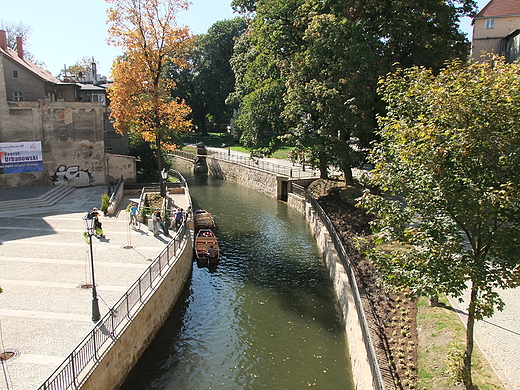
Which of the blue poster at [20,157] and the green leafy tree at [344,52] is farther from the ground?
the green leafy tree at [344,52]

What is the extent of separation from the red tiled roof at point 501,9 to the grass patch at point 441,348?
48411mm

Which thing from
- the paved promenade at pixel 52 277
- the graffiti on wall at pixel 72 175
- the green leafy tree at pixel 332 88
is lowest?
the paved promenade at pixel 52 277

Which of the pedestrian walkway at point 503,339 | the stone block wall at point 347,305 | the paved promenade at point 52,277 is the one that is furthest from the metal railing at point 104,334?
the pedestrian walkway at point 503,339

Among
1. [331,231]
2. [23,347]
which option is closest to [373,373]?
[23,347]

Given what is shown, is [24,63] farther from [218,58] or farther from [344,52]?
[218,58]

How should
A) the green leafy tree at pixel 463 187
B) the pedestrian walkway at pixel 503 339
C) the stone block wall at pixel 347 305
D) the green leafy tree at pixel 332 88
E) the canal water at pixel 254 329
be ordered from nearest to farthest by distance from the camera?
the green leafy tree at pixel 463 187 < the pedestrian walkway at pixel 503 339 < the stone block wall at pixel 347 305 < the canal water at pixel 254 329 < the green leafy tree at pixel 332 88

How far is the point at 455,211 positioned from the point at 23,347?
1169 centimetres

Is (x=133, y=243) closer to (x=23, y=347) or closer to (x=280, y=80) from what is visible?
(x=23, y=347)

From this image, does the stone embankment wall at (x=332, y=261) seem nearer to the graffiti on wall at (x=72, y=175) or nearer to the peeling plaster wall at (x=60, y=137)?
the peeling plaster wall at (x=60, y=137)

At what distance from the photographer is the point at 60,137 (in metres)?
32.9

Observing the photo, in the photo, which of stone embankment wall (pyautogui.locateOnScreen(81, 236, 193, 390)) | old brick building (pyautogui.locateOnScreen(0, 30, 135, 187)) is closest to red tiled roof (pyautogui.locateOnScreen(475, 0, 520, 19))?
old brick building (pyautogui.locateOnScreen(0, 30, 135, 187))

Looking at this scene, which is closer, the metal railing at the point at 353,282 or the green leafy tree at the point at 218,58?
the metal railing at the point at 353,282

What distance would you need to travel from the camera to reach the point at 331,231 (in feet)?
76.7

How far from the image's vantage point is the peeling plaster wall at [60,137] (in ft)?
102
